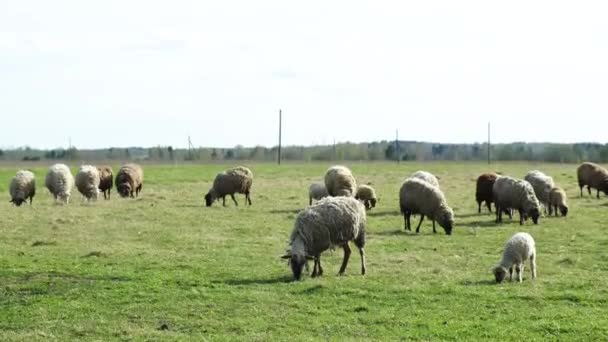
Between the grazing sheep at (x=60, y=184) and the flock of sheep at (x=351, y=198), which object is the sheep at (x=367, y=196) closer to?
the flock of sheep at (x=351, y=198)

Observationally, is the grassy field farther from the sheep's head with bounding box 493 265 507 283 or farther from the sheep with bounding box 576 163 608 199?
the sheep with bounding box 576 163 608 199

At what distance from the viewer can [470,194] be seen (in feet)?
135

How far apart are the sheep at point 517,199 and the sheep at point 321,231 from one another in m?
11.7

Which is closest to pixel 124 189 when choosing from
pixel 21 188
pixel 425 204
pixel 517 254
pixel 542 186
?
pixel 21 188

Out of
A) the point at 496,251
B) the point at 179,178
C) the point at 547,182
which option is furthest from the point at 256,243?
the point at 179,178

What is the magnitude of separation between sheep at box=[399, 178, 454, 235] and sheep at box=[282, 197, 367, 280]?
768 centimetres

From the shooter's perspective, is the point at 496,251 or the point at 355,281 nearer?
the point at 355,281

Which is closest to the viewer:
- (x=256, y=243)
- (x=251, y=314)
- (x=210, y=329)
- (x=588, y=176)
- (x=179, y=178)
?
(x=210, y=329)

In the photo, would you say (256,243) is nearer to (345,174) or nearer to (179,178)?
(345,174)

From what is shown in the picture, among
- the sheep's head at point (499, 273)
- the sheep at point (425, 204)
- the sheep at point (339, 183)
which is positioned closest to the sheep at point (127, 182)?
the sheep at point (339, 183)

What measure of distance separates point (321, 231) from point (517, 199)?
42.2 ft

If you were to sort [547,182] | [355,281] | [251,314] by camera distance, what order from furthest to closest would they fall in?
[547,182] → [355,281] → [251,314]

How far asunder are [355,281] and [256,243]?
6.63 meters

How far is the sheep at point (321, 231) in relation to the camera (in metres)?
16.9
